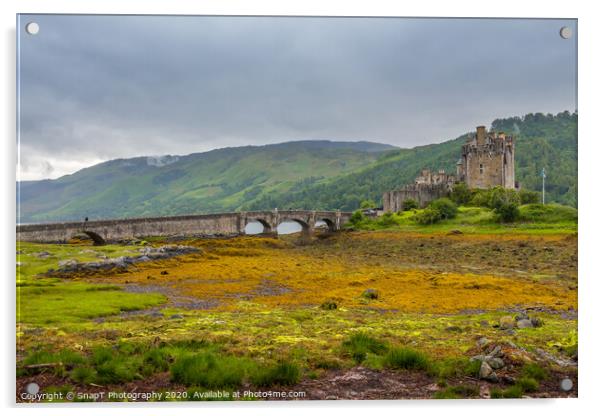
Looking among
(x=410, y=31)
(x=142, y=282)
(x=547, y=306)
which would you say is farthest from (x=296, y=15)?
(x=142, y=282)

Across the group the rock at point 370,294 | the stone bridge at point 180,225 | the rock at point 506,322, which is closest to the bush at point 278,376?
the rock at point 506,322

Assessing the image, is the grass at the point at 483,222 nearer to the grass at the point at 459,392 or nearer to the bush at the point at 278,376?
the grass at the point at 459,392

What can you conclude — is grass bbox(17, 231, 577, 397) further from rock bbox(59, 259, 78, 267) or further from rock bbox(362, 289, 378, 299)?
rock bbox(59, 259, 78, 267)

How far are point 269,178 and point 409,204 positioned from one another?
11275 centimetres

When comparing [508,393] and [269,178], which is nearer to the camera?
[508,393]

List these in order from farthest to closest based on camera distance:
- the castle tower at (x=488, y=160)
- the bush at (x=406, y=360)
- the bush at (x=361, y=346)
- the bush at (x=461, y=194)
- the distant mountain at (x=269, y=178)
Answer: the castle tower at (x=488, y=160)
the bush at (x=461, y=194)
the distant mountain at (x=269, y=178)
the bush at (x=361, y=346)
the bush at (x=406, y=360)

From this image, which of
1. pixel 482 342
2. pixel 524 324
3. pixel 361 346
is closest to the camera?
pixel 361 346

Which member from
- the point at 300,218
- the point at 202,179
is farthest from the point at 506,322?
the point at 202,179

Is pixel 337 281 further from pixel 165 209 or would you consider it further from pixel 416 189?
pixel 165 209

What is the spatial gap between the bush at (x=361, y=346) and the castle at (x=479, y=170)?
4131cm

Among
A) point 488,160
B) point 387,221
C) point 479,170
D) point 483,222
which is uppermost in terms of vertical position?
point 488,160

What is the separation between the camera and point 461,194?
43.9 meters

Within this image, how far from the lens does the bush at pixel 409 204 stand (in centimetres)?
4814

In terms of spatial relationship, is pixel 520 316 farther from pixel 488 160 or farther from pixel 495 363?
pixel 488 160
